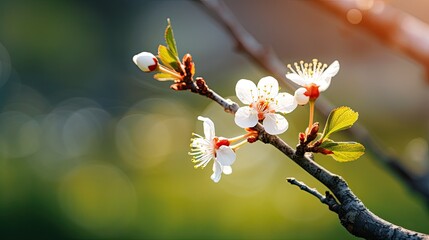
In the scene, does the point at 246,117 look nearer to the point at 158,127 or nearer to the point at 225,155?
the point at 225,155

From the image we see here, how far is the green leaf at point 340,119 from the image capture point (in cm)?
36

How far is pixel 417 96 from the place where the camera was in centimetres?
350

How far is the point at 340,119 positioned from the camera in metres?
0.37

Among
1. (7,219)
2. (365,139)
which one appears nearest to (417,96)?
(7,219)

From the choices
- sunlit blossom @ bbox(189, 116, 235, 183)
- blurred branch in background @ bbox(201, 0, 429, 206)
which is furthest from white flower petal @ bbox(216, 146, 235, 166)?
blurred branch in background @ bbox(201, 0, 429, 206)

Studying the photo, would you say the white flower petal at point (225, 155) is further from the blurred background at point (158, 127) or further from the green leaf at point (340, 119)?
the blurred background at point (158, 127)

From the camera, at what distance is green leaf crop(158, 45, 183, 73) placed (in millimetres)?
367

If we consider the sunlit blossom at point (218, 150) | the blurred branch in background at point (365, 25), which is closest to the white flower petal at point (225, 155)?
the sunlit blossom at point (218, 150)

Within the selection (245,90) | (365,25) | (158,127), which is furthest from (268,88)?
(158,127)

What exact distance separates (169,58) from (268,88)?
7cm

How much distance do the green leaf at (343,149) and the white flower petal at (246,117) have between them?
0.05 meters

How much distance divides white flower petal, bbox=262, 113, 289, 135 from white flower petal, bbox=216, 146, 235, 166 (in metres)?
0.04

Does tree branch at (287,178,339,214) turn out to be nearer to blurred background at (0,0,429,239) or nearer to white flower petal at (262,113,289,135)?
white flower petal at (262,113,289,135)

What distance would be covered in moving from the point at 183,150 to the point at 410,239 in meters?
1.95
